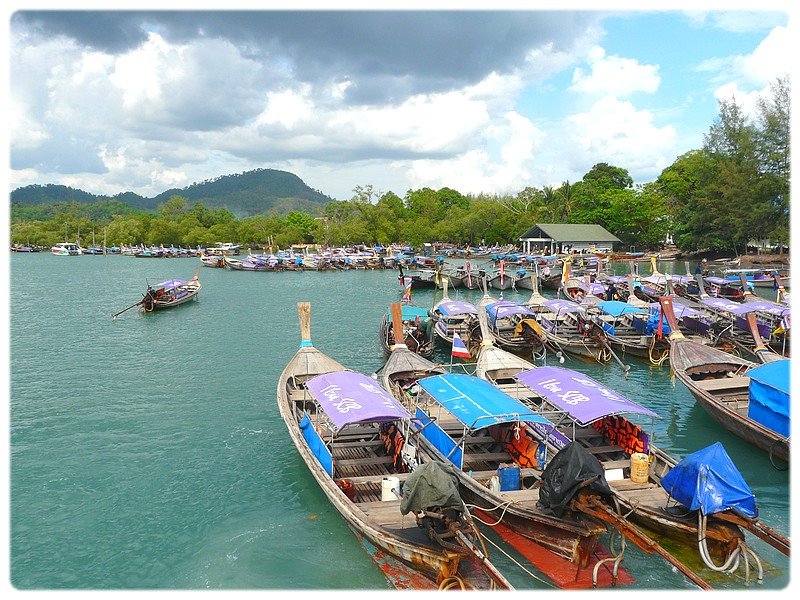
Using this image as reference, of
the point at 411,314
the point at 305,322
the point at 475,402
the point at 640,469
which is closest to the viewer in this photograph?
the point at 640,469

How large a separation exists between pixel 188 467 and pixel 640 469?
38.3 feet

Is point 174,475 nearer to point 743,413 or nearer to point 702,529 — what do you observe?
point 702,529

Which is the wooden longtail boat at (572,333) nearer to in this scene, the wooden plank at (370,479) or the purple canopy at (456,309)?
the purple canopy at (456,309)

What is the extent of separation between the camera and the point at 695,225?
7662cm

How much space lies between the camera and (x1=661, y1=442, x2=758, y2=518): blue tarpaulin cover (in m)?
10.0

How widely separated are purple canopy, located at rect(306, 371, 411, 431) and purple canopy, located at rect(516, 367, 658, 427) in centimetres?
366

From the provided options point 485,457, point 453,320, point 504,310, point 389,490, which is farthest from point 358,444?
point 453,320

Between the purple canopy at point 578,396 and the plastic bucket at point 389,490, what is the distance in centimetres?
420

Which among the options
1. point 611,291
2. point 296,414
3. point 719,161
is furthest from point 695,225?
point 296,414

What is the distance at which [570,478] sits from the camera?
10016 mm

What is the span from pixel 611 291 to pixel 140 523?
3748 centimetres

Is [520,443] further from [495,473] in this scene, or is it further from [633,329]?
[633,329]

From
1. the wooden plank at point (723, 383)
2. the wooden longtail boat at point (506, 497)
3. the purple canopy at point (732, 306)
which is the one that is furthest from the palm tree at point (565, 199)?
the wooden longtail boat at point (506, 497)

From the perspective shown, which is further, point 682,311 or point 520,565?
point 682,311
